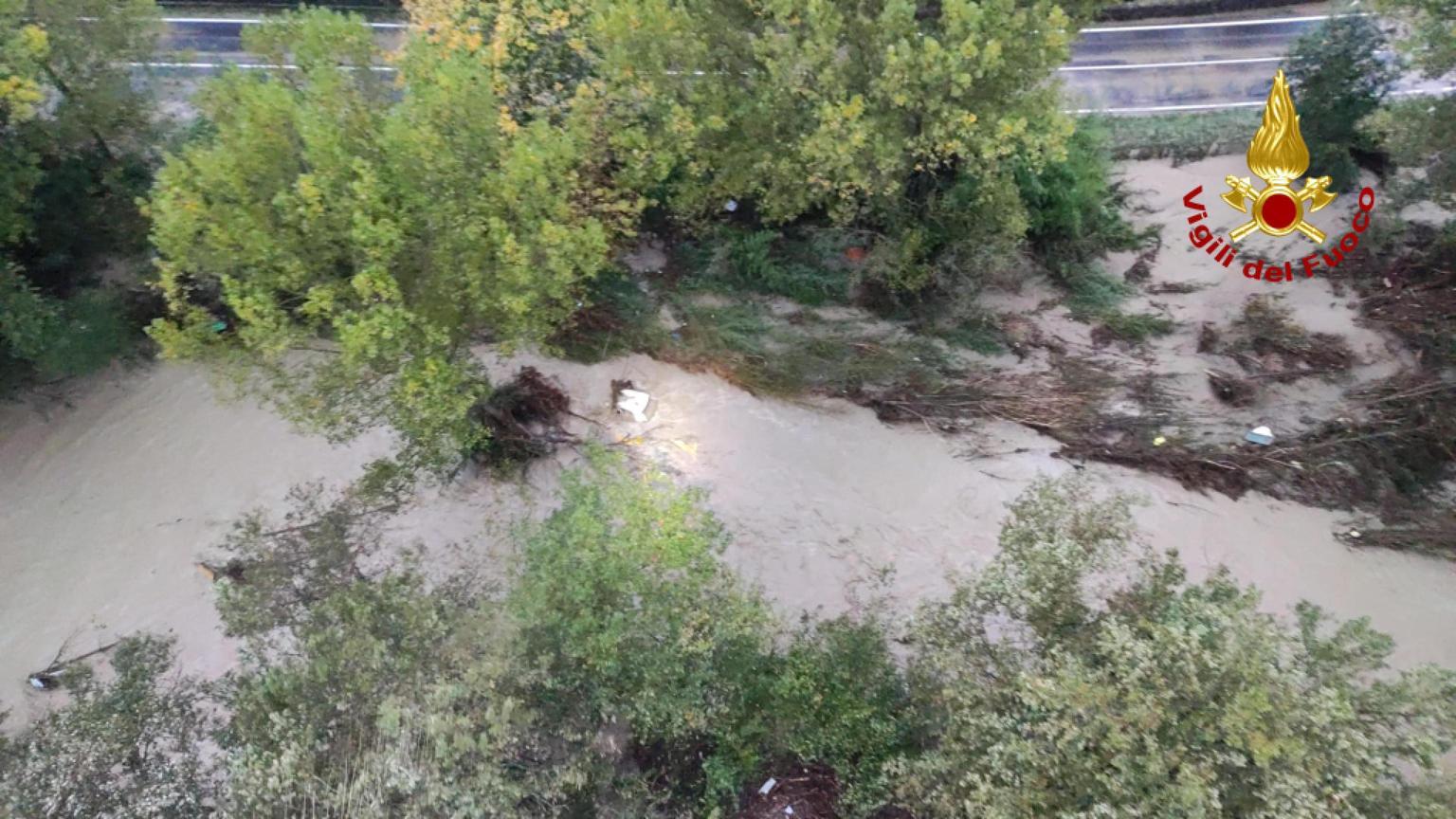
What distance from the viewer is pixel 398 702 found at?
8.26 m

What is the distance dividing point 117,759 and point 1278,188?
2096 cm

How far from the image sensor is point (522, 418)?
13914mm

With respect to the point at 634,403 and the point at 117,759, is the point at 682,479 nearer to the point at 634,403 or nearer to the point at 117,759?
the point at 634,403

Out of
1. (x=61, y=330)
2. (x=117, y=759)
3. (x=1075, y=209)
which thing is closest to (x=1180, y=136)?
(x=1075, y=209)

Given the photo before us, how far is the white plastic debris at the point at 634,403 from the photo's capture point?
1406 cm

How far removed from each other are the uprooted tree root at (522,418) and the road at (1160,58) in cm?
1243

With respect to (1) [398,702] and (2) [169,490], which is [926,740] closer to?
(1) [398,702]

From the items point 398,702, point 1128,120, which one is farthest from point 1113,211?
point 398,702

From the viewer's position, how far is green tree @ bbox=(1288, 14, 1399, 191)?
49.8 ft

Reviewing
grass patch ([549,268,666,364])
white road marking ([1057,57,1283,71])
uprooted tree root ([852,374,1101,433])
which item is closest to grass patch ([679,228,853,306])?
grass patch ([549,268,666,364])

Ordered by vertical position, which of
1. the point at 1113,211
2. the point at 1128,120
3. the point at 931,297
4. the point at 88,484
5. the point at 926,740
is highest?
the point at 1128,120

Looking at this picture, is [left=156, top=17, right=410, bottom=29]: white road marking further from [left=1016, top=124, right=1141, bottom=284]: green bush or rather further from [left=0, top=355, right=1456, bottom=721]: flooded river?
[left=1016, top=124, right=1141, bottom=284]: green bush

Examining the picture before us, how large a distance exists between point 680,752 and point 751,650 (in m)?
1.81

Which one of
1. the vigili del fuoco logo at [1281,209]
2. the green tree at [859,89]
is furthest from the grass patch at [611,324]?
the vigili del fuoco logo at [1281,209]
